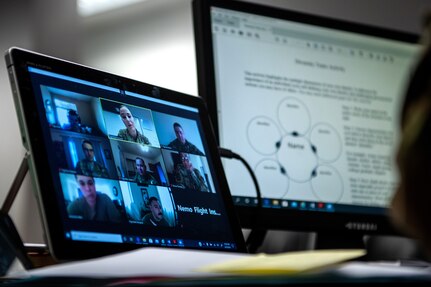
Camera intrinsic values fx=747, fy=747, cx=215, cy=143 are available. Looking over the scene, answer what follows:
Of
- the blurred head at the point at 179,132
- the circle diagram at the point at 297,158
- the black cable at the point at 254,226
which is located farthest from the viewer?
the circle diagram at the point at 297,158

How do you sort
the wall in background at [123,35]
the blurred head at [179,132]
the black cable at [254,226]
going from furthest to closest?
the wall in background at [123,35], the black cable at [254,226], the blurred head at [179,132]

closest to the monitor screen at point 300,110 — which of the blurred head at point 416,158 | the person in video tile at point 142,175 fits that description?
the person in video tile at point 142,175

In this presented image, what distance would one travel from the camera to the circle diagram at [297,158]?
4.20 ft

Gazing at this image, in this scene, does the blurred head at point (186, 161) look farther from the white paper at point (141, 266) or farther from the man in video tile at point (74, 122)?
the white paper at point (141, 266)

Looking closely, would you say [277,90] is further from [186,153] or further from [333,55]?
[186,153]

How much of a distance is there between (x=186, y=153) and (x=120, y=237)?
0.64ft

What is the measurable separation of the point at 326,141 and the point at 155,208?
0.55m

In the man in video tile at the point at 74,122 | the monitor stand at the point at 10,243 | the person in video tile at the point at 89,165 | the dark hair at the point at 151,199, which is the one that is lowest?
the monitor stand at the point at 10,243

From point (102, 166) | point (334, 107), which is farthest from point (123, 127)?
point (334, 107)

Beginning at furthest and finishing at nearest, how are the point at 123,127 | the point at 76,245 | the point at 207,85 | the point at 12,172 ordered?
the point at 12,172 < the point at 207,85 < the point at 123,127 < the point at 76,245

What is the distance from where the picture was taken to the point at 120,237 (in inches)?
31.8

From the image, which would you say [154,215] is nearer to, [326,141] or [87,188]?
[87,188]

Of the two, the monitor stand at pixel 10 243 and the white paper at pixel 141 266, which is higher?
the monitor stand at pixel 10 243

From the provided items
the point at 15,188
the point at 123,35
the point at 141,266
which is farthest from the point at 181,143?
the point at 123,35
